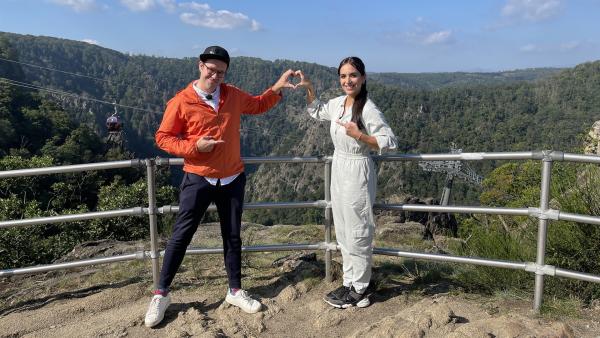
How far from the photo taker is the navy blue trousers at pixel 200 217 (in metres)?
3.24

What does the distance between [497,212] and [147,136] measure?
10088 centimetres

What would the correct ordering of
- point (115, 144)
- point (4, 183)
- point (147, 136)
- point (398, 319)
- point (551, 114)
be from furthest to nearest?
1. point (147, 136)
2. point (551, 114)
3. point (115, 144)
4. point (4, 183)
5. point (398, 319)

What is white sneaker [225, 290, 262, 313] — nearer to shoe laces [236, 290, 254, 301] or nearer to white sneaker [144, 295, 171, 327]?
shoe laces [236, 290, 254, 301]

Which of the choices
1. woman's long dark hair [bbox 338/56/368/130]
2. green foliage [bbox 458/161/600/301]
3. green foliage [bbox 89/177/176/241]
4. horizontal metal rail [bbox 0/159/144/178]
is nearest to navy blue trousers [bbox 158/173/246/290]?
horizontal metal rail [bbox 0/159/144/178]

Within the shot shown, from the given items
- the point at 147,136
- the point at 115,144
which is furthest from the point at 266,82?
the point at 115,144

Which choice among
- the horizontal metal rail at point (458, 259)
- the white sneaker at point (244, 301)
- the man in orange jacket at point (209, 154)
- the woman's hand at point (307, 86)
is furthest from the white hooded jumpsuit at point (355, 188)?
the white sneaker at point (244, 301)

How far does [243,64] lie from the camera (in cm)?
19762

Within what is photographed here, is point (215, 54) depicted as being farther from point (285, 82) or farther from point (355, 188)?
point (355, 188)

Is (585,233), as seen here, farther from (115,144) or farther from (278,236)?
(115,144)

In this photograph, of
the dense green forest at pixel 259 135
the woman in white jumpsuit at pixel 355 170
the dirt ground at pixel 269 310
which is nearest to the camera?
the dirt ground at pixel 269 310

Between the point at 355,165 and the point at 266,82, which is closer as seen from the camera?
the point at 355,165

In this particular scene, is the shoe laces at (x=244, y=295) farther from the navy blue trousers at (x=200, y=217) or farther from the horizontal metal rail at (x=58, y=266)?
the horizontal metal rail at (x=58, y=266)

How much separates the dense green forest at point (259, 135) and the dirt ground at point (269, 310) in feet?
1.80

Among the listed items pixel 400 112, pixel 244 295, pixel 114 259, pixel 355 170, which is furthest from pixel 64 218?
pixel 400 112
